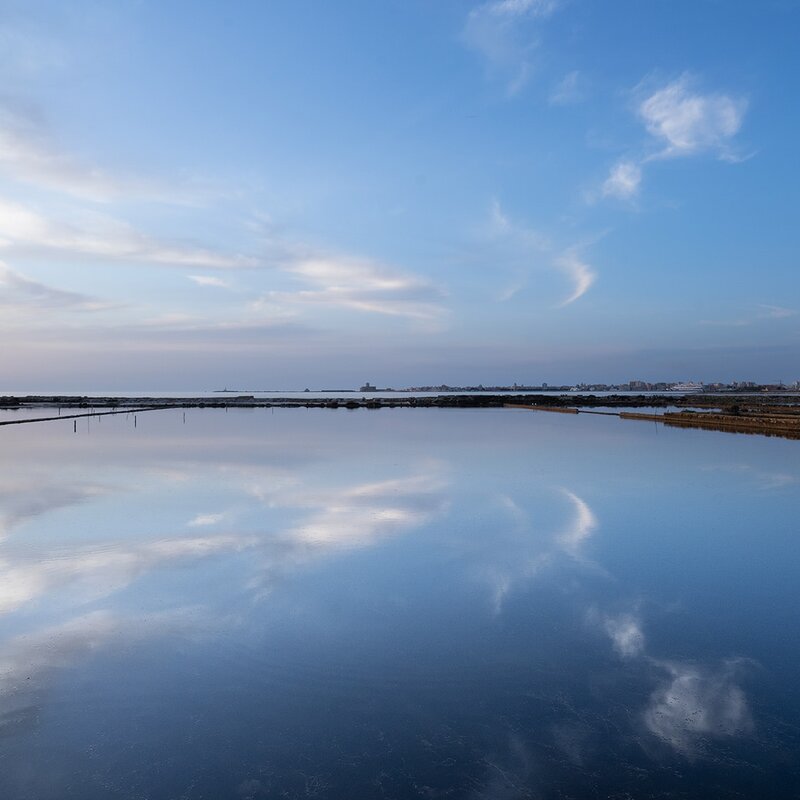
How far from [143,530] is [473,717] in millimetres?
7952

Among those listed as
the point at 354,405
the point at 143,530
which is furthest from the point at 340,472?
the point at 354,405

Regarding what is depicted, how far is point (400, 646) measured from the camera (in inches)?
230

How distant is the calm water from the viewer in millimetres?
4031

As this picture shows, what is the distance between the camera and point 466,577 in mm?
7992

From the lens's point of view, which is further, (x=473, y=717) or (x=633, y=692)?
(x=633, y=692)

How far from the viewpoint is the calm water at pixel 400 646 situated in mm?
4031

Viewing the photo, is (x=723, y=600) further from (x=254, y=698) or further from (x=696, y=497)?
(x=696, y=497)

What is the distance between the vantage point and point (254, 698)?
4.90 meters

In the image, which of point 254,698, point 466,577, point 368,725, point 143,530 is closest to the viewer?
point 368,725

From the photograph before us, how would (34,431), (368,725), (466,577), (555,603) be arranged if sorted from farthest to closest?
(34,431), (466,577), (555,603), (368,725)

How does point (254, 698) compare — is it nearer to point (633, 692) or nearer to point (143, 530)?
point (633, 692)

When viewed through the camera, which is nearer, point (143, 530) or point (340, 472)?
point (143, 530)

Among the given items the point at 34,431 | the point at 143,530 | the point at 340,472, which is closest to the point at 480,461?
the point at 340,472

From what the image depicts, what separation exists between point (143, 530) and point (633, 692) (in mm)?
8659
